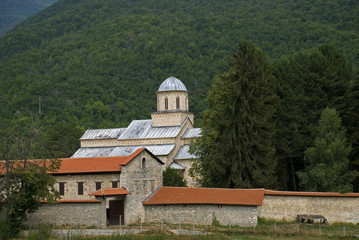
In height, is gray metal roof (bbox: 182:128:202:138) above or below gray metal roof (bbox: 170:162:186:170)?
above

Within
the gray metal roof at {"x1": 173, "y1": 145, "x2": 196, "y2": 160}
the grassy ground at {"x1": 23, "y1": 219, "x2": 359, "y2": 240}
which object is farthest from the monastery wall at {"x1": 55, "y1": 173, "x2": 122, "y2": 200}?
the gray metal roof at {"x1": 173, "y1": 145, "x2": 196, "y2": 160}

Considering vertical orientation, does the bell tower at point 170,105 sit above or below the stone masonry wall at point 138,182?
above

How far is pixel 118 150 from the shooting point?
64250 mm

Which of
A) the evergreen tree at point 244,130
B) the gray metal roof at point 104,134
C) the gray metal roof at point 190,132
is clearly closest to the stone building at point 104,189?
the evergreen tree at point 244,130

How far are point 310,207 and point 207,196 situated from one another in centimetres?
642

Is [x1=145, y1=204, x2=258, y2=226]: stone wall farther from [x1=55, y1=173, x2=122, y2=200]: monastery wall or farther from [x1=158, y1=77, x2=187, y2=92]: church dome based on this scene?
[x1=158, y1=77, x2=187, y2=92]: church dome

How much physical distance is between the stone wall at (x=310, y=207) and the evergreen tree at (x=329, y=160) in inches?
61.6

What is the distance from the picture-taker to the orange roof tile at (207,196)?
35375 mm

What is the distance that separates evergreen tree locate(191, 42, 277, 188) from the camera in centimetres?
3956

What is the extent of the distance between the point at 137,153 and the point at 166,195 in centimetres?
337

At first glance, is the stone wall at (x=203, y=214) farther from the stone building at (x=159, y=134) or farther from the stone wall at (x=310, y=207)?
the stone building at (x=159, y=134)

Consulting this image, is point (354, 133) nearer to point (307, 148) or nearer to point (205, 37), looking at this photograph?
point (307, 148)

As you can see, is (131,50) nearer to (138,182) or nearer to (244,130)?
(244,130)

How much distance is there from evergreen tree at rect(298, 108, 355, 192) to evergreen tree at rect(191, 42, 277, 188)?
2600mm
